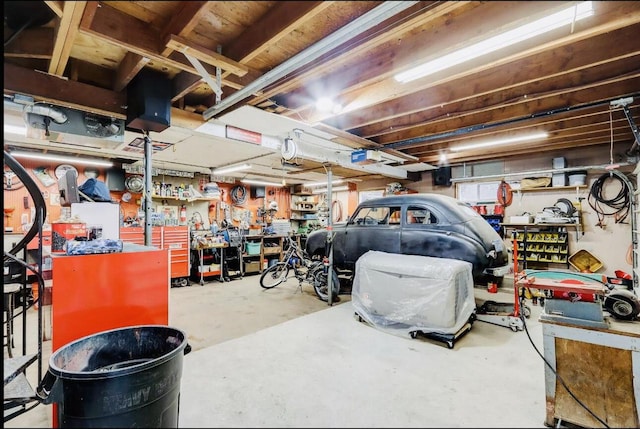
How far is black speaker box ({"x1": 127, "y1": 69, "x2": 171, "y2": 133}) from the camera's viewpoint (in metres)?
2.83

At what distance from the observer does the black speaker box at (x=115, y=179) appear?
6297mm

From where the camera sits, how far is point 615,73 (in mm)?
2789

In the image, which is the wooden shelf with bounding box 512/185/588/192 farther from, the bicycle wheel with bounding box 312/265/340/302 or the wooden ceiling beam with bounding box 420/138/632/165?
the bicycle wheel with bounding box 312/265/340/302

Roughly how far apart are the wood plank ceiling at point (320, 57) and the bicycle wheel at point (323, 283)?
7.77ft

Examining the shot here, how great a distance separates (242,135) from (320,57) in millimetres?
2155

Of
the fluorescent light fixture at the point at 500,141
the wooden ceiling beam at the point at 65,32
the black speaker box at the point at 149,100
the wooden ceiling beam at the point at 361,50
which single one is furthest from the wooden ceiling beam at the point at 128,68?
the fluorescent light fixture at the point at 500,141

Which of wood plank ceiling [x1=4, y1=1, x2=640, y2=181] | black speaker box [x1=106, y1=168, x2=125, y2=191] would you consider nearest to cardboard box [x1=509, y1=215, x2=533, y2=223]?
wood plank ceiling [x1=4, y1=1, x2=640, y2=181]

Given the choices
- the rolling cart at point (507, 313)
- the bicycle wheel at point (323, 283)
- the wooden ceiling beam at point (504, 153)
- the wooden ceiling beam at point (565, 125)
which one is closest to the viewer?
the rolling cart at point (507, 313)

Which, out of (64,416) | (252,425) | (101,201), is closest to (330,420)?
(252,425)

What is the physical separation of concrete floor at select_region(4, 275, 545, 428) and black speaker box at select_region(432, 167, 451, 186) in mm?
4115

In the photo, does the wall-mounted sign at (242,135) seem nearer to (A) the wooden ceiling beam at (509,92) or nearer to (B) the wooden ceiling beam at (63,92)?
(B) the wooden ceiling beam at (63,92)

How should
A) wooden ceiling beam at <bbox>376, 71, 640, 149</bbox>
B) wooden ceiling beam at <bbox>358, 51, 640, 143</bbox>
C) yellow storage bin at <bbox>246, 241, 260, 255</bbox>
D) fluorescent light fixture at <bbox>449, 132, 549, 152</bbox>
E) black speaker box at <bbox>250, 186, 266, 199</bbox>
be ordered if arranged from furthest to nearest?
black speaker box at <bbox>250, 186, 266, 199</bbox> → yellow storage bin at <bbox>246, 241, 260, 255</bbox> → fluorescent light fixture at <bbox>449, 132, 549, 152</bbox> → wooden ceiling beam at <bbox>376, 71, 640, 149</bbox> → wooden ceiling beam at <bbox>358, 51, 640, 143</bbox>

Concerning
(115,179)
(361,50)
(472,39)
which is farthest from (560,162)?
(115,179)

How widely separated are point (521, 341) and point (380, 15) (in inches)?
137
